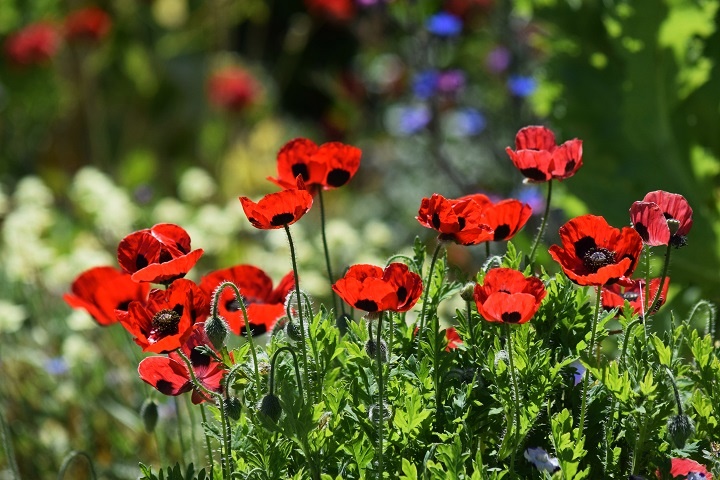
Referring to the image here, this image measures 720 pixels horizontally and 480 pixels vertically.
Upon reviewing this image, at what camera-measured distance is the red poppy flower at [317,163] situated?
1437 mm

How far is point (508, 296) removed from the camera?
112 centimetres

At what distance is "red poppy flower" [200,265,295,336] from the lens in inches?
56.7

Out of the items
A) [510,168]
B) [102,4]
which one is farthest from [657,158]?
[102,4]

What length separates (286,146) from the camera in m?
1.44

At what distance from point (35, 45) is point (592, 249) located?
4026 millimetres

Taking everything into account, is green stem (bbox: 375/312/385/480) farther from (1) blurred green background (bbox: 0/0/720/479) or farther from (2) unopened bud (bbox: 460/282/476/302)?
(1) blurred green background (bbox: 0/0/720/479)

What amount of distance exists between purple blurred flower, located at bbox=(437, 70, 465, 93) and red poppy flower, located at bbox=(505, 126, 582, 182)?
250cm

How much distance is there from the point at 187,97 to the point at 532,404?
5632 mm

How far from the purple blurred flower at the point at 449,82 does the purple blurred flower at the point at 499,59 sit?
33 cm

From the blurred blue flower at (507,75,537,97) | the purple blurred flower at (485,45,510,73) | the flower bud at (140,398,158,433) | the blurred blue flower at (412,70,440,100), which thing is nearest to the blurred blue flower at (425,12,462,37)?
the blurred blue flower at (412,70,440,100)

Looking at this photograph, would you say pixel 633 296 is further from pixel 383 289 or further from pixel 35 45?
pixel 35 45

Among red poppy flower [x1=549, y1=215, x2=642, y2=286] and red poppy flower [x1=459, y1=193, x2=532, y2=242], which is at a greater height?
red poppy flower [x1=459, y1=193, x2=532, y2=242]

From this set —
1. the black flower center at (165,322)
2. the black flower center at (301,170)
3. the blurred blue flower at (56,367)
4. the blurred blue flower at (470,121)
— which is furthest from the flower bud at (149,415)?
the blurred blue flower at (470,121)

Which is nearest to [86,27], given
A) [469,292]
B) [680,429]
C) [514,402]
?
[469,292]
